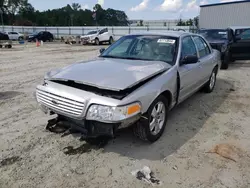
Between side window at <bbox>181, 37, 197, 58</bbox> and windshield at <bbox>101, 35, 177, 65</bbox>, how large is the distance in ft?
0.64

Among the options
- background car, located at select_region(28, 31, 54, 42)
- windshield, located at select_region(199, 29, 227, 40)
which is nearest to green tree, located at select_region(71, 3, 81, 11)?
background car, located at select_region(28, 31, 54, 42)

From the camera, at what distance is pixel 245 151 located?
11.2 feet

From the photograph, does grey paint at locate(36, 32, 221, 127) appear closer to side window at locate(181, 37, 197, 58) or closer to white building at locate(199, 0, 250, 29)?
side window at locate(181, 37, 197, 58)

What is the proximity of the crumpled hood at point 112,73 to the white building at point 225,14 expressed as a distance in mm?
26820

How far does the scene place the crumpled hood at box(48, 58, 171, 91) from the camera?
304 centimetres

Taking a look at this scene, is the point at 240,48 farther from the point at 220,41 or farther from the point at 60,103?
the point at 60,103

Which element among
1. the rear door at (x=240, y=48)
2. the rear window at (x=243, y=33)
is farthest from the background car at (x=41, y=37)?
the rear door at (x=240, y=48)

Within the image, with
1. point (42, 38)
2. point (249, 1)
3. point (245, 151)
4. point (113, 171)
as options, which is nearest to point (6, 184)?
point (113, 171)

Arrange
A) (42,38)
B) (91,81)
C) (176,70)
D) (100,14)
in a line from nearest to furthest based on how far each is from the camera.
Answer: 1. (91,81)
2. (176,70)
3. (42,38)
4. (100,14)

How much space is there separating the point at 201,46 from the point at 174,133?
2.48 metres

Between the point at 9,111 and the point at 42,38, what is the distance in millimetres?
31199

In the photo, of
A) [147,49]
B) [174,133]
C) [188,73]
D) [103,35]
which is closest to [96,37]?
[103,35]

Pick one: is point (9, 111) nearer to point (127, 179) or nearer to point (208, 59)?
point (127, 179)

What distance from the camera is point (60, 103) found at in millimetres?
3162
